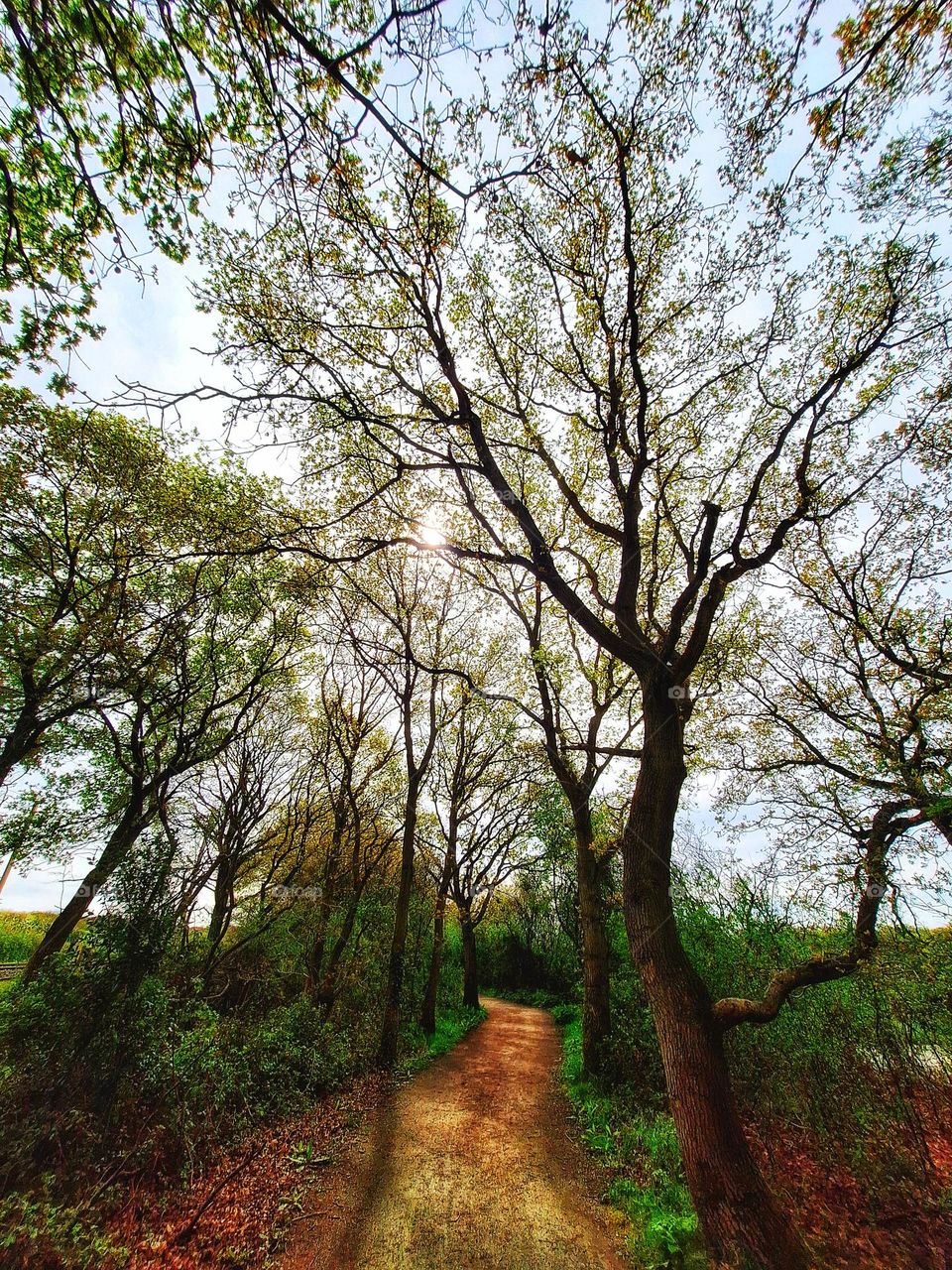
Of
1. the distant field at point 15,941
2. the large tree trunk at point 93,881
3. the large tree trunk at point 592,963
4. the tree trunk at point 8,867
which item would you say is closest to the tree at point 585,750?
the large tree trunk at point 592,963

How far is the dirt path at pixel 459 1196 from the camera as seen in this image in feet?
14.2

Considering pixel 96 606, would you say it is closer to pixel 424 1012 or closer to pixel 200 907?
pixel 200 907

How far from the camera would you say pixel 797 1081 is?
5.84 meters

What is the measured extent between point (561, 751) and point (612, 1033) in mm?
5552

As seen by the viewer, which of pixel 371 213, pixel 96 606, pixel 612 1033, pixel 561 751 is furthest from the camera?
pixel 561 751

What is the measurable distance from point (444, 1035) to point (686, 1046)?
12.4 m

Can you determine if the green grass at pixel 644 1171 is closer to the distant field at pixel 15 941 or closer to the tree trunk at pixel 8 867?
the tree trunk at pixel 8 867

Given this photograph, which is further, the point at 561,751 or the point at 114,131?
the point at 561,751

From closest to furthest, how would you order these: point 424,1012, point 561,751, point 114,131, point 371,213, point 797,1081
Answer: point 114,131, point 371,213, point 797,1081, point 561,751, point 424,1012

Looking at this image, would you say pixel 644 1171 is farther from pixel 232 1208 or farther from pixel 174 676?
pixel 174 676

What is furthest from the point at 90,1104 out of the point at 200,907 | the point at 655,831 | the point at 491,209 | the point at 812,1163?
the point at 491,209

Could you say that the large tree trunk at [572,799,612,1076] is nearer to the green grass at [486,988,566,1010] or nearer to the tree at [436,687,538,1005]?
the tree at [436,687,538,1005]

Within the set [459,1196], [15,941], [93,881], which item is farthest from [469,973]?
[15,941]

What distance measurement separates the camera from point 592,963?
9.13m
